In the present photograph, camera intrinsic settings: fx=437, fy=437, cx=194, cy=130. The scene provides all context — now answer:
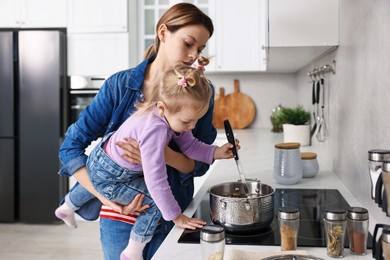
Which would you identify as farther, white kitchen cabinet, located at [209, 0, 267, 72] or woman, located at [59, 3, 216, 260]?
white kitchen cabinet, located at [209, 0, 267, 72]

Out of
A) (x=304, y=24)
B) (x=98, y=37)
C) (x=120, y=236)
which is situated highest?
(x=98, y=37)

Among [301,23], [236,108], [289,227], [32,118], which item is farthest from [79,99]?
[289,227]

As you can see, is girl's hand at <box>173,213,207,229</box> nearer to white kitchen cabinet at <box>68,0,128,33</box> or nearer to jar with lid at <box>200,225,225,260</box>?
jar with lid at <box>200,225,225,260</box>

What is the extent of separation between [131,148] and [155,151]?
99mm

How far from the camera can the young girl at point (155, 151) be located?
1.12m

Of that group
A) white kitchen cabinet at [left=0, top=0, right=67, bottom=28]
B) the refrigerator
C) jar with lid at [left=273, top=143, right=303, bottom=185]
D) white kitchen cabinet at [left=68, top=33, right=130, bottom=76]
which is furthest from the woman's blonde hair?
white kitchen cabinet at [left=0, top=0, right=67, bottom=28]

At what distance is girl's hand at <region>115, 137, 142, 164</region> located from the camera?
3.90 ft

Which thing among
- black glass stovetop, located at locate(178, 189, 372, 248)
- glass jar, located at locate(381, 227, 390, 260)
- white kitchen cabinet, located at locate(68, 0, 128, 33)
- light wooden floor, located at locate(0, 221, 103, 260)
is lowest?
light wooden floor, located at locate(0, 221, 103, 260)

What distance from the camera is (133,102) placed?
132cm

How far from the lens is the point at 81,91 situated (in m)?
3.99

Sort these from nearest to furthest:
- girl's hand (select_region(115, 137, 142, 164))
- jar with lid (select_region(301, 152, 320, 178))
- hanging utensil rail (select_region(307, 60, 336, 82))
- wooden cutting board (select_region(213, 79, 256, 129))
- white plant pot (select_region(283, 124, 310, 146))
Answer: girl's hand (select_region(115, 137, 142, 164)) < jar with lid (select_region(301, 152, 320, 178)) < hanging utensil rail (select_region(307, 60, 336, 82)) < white plant pot (select_region(283, 124, 310, 146)) < wooden cutting board (select_region(213, 79, 256, 129))

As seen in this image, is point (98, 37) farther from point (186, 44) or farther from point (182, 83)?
point (182, 83)

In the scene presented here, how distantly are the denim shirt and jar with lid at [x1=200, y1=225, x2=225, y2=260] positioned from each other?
512mm

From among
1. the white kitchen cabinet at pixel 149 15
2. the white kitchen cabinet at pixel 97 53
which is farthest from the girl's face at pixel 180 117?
the white kitchen cabinet at pixel 149 15
